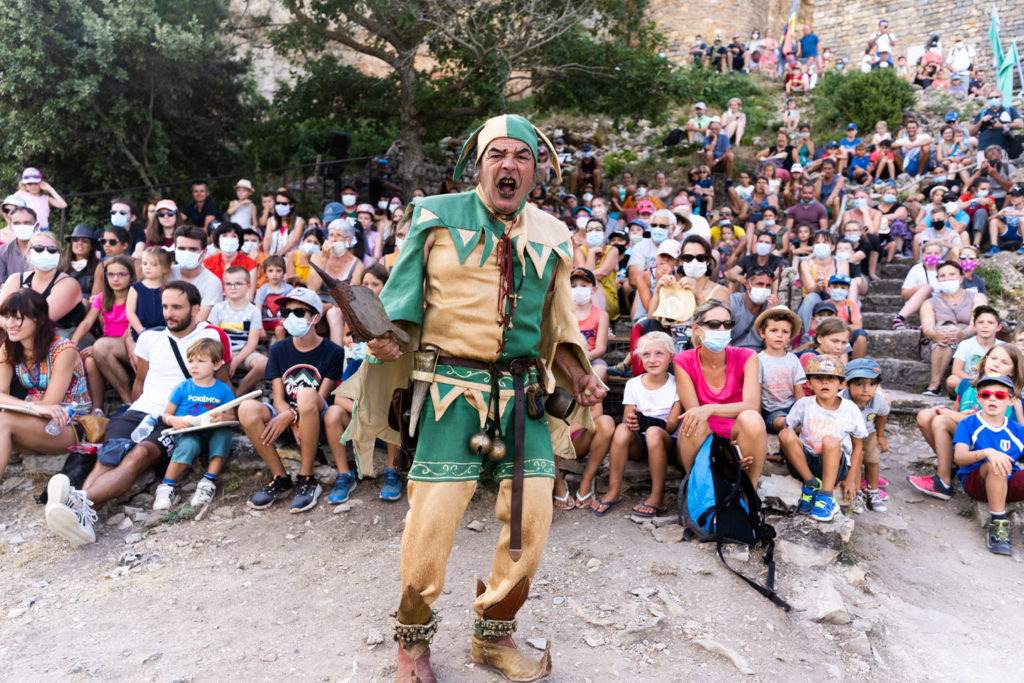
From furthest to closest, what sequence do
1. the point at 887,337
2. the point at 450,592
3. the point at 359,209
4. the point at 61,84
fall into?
the point at 61,84 → the point at 359,209 → the point at 887,337 → the point at 450,592

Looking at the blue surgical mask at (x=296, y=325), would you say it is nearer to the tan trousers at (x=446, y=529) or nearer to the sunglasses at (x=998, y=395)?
the tan trousers at (x=446, y=529)

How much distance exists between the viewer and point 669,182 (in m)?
14.7

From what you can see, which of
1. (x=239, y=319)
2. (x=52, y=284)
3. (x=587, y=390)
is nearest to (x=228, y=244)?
(x=239, y=319)

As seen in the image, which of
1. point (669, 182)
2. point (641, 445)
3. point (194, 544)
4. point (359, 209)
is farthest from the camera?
point (669, 182)

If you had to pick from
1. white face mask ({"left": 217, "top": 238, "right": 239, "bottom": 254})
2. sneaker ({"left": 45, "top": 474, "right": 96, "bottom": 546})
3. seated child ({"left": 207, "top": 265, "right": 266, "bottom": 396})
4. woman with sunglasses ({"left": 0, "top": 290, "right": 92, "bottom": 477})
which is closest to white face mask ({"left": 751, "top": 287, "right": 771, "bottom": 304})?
seated child ({"left": 207, "top": 265, "right": 266, "bottom": 396})

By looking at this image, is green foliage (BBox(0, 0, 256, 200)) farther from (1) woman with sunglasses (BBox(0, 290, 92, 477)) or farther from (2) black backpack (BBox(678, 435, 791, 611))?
(2) black backpack (BBox(678, 435, 791, 611))

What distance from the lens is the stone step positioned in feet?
23.4

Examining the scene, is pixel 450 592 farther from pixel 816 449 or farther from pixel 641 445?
pixel 816 449

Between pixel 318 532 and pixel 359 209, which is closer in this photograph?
pixel 318 532

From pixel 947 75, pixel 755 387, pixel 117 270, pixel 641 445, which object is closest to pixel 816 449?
pixel 755 387

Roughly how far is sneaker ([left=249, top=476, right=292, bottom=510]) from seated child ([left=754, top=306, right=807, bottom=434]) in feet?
11.0

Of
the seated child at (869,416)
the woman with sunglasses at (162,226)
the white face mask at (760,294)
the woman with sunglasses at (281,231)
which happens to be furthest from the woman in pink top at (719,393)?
the woman with sunglasses at (162,226)

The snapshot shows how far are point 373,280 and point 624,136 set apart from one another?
12886mm

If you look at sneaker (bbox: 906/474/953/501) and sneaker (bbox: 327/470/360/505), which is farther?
sneaker (bbox: 906/474/953/501)
